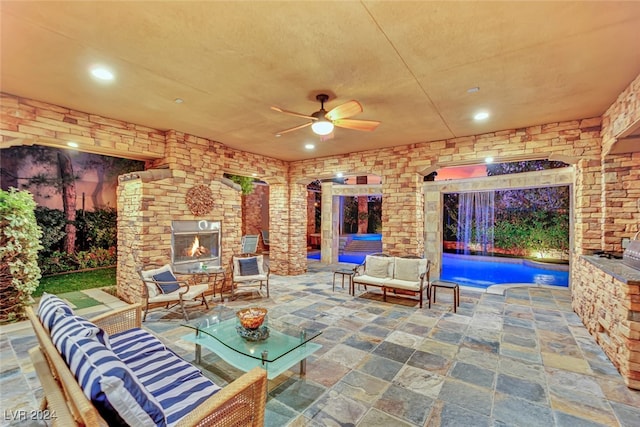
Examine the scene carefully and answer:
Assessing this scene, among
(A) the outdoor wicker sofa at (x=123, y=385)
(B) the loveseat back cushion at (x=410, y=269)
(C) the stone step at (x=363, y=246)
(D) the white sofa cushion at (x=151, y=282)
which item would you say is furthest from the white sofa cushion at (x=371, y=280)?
(C) the stone step at (x=363, y=246)

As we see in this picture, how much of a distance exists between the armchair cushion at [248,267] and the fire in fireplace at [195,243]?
0.56 metres

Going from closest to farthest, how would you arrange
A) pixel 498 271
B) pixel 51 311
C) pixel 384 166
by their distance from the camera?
1. pixel 51 311
2. pixel 384 166
3. pixel 498 271

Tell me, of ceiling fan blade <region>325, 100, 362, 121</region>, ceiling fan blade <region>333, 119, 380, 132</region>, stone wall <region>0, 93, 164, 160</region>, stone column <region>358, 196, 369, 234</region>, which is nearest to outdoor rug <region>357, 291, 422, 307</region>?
A: ceiling fan blade <region>333, 119, 380, 132</region>

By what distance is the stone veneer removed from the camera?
3795 mm

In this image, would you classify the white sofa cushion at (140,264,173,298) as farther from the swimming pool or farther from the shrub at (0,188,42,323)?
the swimming pool

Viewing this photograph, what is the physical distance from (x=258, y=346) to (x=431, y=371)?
5.65ft

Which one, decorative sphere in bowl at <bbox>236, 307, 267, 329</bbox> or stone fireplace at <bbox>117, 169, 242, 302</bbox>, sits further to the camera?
stone fireplace at <bbox>117, 169, 242, 302</bbox>

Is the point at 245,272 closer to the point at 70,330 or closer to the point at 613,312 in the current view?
the point at 70,330

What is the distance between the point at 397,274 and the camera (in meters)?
5.17

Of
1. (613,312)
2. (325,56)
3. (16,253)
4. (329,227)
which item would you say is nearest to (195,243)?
(16,253)

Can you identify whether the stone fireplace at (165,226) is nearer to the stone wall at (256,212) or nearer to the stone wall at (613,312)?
the stone wall at (256,212)

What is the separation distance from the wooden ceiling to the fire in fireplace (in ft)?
6.54

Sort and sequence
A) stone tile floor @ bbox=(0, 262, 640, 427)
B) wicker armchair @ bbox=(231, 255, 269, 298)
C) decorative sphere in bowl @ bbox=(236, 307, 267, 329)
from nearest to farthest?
stone tile floor @ bbox=(0, 262, 640, 427) → decorative sphere in bowl @ bbox=(236, 307, 267, 329) → wicker armchair @ bbox=(231, 255, 269, 298)

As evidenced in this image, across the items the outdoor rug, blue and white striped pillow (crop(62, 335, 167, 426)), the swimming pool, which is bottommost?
the swimming pool
